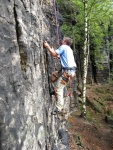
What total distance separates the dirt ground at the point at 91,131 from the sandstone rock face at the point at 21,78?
19.6ft

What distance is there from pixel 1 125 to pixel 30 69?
2336 millimetres

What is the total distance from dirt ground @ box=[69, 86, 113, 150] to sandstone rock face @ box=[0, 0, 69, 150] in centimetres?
599

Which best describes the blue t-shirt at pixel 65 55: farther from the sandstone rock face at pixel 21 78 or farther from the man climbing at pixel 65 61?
the sandstone rock face at pixel 21 78

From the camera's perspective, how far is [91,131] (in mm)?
16531

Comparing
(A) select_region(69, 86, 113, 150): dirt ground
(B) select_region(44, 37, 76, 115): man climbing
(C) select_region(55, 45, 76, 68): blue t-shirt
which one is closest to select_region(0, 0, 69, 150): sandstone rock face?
(B) select_region(44, 37, 76, 115): man climbing

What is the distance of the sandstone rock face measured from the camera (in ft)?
16.1

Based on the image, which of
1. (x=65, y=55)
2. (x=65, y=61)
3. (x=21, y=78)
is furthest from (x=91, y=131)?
(x=21, y=78)

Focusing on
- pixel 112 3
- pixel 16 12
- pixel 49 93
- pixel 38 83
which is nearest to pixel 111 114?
pixel 112 3

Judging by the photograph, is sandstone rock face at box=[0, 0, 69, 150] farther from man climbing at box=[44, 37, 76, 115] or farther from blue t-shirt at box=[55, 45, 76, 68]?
blue t-shirt at box=[55, 45, 76, 68]

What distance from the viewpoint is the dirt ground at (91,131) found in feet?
47.0

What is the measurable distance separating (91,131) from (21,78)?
11859 millimetres

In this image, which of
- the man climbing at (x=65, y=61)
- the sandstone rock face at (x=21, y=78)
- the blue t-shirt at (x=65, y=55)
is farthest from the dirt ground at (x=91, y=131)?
the blue t-shirt at (x=65, y=55)

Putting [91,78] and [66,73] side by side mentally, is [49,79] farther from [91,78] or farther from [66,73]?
[91,78]

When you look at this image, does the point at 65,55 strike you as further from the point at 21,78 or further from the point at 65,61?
the point at 21,78
